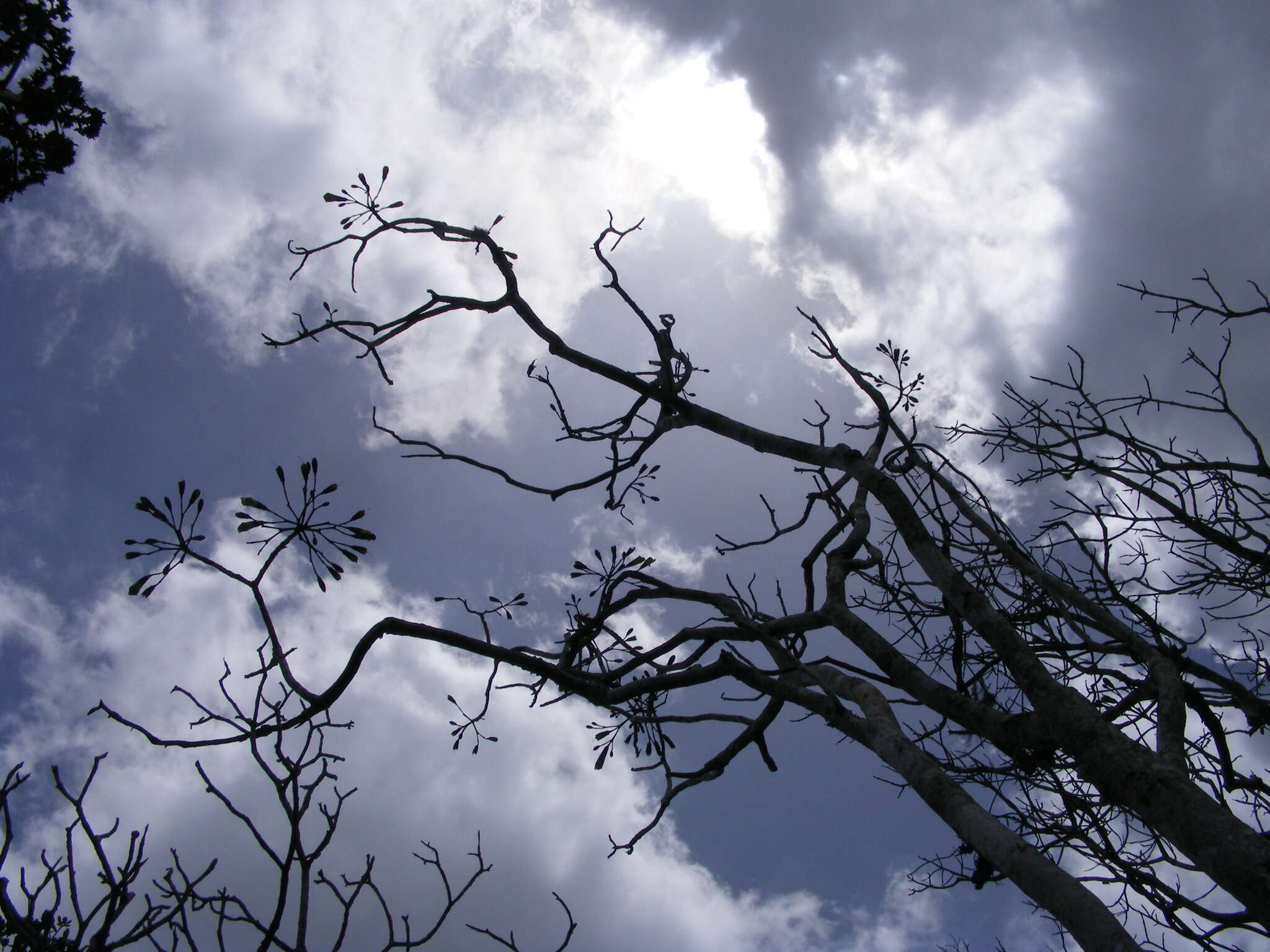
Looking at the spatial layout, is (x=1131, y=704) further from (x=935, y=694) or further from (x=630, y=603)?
(x=630, y=603)

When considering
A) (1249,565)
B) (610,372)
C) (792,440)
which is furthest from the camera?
(1249,565)

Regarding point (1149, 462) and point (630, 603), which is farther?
point (1149, 462)

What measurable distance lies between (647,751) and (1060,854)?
9.26 ft

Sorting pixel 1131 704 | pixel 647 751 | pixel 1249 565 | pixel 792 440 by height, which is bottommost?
pixel 647 751

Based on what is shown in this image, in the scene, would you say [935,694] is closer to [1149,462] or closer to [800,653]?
[800,653]

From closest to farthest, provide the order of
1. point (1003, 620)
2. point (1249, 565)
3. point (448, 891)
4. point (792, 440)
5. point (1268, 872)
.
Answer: point (1268, 872) < point (1003, 620) < point (448, 891) < point (792, 440) < point (1249, 565)

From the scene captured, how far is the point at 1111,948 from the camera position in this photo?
164cm

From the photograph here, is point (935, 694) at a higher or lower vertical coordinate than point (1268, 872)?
higher

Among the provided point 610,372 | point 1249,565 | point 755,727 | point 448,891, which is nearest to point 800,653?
point 755,727

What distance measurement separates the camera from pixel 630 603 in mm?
4059

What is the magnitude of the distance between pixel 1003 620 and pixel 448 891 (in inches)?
115

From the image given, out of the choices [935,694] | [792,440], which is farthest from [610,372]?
[935,694]

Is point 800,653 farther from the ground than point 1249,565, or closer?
closer

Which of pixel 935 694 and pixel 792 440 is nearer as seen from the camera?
pixel 935 694
